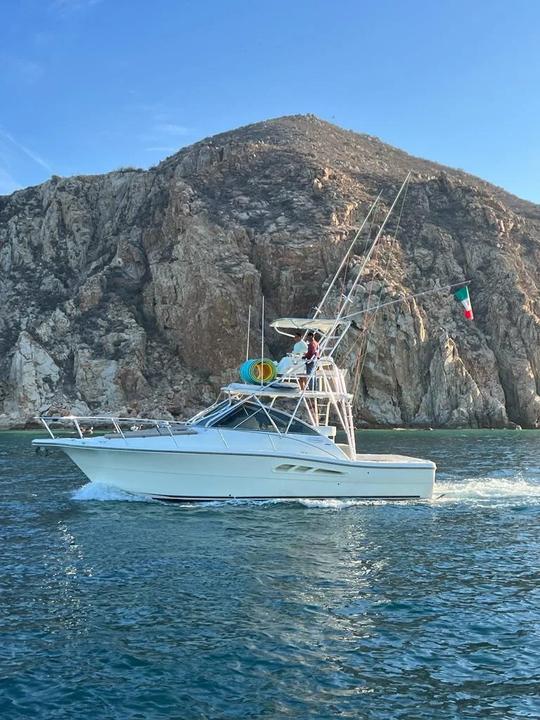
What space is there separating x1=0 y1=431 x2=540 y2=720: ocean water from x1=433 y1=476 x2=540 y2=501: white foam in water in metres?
2.47

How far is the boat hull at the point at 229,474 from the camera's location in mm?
19312

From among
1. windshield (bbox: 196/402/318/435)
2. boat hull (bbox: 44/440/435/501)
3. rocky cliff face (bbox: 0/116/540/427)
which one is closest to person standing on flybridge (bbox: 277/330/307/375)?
windshield (bbox: 196/402/318/435)

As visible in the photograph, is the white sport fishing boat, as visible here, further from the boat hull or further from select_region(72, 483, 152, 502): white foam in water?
select_region(72, 483, 152, 502): white foam in water

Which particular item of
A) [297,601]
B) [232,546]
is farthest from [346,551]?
[297,601]

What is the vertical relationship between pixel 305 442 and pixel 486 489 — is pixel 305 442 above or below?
above

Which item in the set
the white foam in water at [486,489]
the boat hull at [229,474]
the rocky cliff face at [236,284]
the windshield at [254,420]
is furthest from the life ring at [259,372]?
the rocky cliff face at [236,284]

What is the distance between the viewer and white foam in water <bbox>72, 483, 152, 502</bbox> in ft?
64.7

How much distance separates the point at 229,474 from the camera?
63.9 ft

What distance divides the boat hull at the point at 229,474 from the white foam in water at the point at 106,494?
150 millimetres

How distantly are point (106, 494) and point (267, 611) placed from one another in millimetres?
10584

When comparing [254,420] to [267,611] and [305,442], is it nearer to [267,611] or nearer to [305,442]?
[305,442]

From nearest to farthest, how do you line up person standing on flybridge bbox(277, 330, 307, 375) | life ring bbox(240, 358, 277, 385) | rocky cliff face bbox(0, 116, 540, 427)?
life ring bbox(240, 358, 277, 385) → person standing on flybridge bbox(277, 330, 307, 375) → rocky cliff face bbox(0, 116, 540, 427)

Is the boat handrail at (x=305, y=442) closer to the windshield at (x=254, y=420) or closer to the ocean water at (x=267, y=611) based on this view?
the windshield at (x=254, y=420)

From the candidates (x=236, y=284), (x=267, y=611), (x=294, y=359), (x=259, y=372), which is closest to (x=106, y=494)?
(x=259, y=372)
